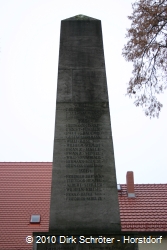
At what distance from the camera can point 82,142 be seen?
7590 mm

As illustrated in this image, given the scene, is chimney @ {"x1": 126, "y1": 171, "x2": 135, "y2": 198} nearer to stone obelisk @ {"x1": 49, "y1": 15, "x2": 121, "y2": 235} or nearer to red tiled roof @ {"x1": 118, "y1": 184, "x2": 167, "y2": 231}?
red tiled roof @ {"x1": 118, "y1": 184, "x2": 167, "y2": 231}

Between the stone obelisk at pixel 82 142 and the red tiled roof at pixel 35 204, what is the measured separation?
9.00 meters

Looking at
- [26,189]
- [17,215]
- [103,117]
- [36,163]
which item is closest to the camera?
[103,117]

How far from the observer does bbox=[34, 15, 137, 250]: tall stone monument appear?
697 cm

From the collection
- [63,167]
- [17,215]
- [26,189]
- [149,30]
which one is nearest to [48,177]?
[26,189]

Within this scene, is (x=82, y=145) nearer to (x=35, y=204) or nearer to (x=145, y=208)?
(x=145, y=208)

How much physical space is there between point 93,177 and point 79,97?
5.33 feet

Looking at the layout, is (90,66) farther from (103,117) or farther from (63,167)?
(63,167)

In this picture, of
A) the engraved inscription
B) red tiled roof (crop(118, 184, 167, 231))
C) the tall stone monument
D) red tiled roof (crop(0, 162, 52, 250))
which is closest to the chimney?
red tiled roof (crop(118, 184, 167, 231))

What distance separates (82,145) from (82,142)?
59mm

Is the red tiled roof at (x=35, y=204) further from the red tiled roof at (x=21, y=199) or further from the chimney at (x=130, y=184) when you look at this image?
the chimney at (x=130, y=184)

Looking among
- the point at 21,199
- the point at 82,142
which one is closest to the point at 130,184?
the point at 21,199

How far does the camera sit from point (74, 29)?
881cm

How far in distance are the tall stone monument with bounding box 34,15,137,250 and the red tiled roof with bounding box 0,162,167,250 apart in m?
9.01
